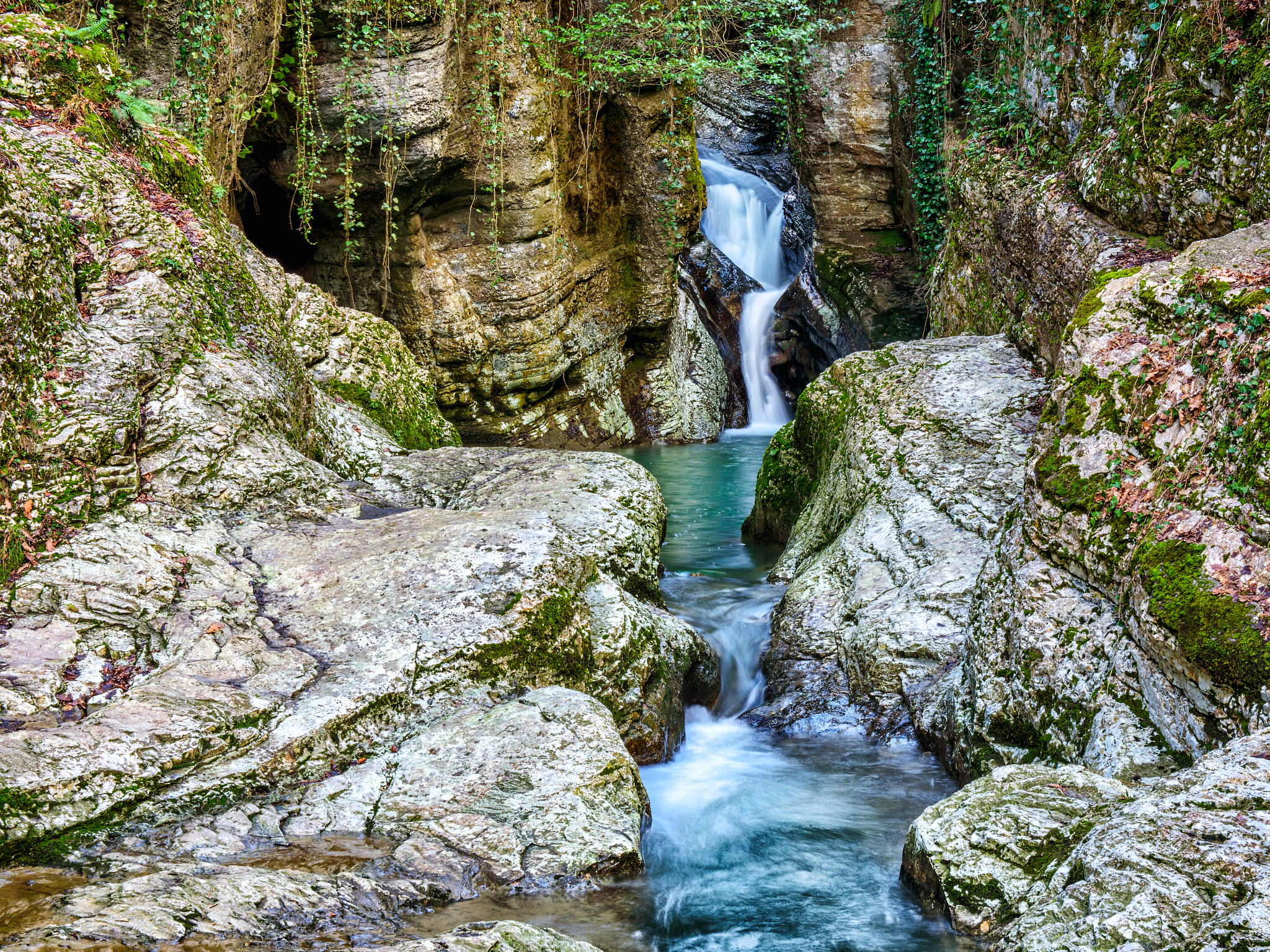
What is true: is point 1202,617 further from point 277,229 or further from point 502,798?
point 277,229

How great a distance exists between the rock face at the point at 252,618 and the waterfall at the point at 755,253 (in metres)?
9.96

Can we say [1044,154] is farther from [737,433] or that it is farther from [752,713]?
[737,433]

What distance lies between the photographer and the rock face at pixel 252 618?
3561mm

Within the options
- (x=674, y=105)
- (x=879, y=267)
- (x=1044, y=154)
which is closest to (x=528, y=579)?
(x=1044, y=154)

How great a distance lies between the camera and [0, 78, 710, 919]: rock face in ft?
11.7

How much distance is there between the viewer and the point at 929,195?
14.8 meters

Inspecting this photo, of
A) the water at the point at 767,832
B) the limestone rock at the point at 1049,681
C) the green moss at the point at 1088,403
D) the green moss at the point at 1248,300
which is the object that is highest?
the green moss at the point at 1248,300

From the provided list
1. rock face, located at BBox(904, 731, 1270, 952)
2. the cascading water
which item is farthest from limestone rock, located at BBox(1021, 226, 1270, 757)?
the cascading water

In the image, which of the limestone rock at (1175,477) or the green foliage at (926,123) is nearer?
the limestone rock at (1175,477)

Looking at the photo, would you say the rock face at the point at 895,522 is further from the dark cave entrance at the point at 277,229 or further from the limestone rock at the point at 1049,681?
the dark cave entrance at the point at 277,229

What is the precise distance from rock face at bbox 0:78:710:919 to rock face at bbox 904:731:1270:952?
140 cm

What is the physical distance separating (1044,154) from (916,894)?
6622 mm

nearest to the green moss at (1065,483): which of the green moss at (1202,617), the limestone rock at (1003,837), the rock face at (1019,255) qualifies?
the green moss at (1202,617)

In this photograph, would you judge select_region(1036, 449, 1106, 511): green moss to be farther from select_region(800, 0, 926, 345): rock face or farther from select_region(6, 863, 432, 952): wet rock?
select_region(800, 0, 926, 345): rock face
